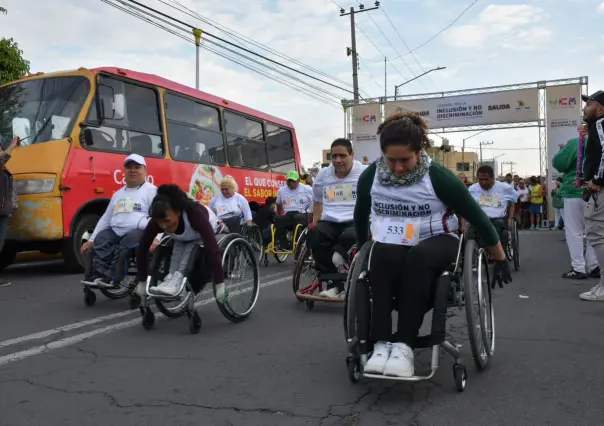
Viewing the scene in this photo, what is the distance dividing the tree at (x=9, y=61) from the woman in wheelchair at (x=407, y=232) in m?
13.1

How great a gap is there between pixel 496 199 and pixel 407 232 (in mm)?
5213

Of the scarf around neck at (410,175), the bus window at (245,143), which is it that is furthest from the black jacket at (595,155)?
the bus window at (245,143)

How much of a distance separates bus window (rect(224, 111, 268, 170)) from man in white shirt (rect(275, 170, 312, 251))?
6.01 feet

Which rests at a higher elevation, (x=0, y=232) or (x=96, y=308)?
(x=0, y=232)

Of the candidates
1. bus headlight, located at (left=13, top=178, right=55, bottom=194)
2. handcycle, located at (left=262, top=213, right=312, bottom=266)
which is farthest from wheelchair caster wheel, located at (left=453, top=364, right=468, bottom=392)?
handcycle, located at (left=262, top=213, right=312, bottom=266)

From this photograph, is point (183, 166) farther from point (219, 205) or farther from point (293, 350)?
point (293, 350)

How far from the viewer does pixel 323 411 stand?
2.78 m

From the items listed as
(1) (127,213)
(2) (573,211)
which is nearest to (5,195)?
(1) (127,213)

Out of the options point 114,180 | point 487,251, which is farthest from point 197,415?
point 114,180

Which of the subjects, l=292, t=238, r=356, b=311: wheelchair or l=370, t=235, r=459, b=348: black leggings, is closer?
l=370, t=235, r=459, b=348: black leggings

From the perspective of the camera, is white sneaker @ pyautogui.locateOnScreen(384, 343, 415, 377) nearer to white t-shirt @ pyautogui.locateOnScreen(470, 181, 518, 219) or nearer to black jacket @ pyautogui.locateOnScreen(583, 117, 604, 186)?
black jacket @ pyautogui.locateOnScreen(583, 117, 604, 186)

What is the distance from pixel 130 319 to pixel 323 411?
2.69 metres

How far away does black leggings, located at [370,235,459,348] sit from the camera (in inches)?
115

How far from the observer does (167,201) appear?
14.2ft
